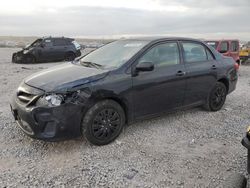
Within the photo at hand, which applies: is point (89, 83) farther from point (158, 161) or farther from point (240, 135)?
point (240, 135)

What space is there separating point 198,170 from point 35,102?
2343 mm

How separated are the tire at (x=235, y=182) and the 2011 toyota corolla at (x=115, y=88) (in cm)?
176

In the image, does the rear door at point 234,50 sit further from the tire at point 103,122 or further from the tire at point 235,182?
the tire at point 235,182

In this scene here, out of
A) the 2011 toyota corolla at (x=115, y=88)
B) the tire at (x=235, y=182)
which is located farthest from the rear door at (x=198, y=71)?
the tire at (x=235, y=182)

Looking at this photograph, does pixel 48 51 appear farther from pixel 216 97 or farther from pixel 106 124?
pixel 106 124

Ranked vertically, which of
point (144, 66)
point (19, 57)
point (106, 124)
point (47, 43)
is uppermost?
point (47, 43)

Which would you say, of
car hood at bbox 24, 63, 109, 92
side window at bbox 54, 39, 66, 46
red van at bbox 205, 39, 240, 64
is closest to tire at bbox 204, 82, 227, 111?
car hood at bbox 24, 63, 109, 92

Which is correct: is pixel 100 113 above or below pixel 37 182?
above

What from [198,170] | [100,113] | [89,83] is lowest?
[198,170]

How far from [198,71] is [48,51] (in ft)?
44.0

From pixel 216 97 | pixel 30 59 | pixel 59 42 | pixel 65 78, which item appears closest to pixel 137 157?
pixel 65 78

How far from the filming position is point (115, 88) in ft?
13.5

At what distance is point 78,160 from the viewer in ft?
12.2

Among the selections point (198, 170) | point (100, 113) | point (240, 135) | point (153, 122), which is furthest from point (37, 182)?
point (240, 135)
